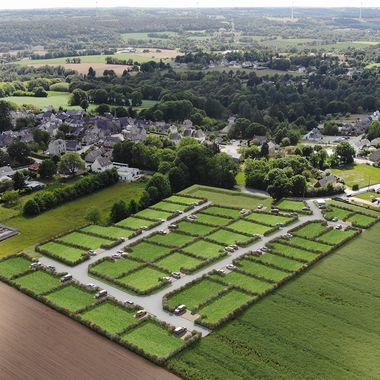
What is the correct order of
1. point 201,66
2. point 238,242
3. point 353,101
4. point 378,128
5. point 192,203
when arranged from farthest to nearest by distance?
point 201,66 → point 353,101 → point 378,128 → point 192,203 → point 238,242

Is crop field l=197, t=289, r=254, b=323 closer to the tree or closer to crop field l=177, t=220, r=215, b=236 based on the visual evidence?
crop field l=177, t=220, r=215, b=236

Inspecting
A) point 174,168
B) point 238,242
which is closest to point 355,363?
point 238,242

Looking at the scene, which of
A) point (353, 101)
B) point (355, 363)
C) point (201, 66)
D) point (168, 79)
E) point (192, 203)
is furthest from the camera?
point (201, 66)

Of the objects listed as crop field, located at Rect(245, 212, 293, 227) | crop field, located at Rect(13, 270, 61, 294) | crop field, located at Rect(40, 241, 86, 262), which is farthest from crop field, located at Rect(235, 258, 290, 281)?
crop field, located at Rect(13, 270, 61, 294)

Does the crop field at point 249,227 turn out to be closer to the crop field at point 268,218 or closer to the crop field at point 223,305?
the crop field at point 268,218

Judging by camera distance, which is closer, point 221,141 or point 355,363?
point 355,363

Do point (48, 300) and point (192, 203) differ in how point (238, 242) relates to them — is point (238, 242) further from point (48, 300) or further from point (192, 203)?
point (48, 300)

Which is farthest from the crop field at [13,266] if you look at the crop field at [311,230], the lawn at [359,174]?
the lawn at [359,174]
